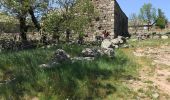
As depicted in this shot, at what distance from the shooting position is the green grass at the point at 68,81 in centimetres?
1195

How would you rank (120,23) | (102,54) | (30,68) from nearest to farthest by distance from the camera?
(30,68) < (102,54) < (120,23)

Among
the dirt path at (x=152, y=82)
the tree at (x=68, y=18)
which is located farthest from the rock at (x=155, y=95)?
the tree at (x=68, y=18)

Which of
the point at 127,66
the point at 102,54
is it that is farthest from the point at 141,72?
the point at 102,54

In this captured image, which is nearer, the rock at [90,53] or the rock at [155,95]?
the rock at [155,95]

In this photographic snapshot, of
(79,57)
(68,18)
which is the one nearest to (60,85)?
(79,57)

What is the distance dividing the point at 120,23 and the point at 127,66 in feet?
106

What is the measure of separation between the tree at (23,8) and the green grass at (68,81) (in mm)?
16161

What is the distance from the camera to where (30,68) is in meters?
14.4

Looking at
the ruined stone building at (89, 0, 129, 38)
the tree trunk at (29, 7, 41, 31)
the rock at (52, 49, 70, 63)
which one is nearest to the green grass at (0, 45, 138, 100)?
the rock at (52, 49, 70, 63)

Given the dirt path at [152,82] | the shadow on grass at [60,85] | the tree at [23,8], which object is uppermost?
the tree at [23,8]

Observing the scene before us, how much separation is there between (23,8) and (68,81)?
19.9 meters

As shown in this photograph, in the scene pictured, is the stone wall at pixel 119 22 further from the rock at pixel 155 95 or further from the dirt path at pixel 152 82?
the rock at pixel 155 95

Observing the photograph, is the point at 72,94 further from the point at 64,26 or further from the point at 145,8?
the point at 145,8

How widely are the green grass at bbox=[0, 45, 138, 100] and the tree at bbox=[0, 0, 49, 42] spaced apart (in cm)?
1616
